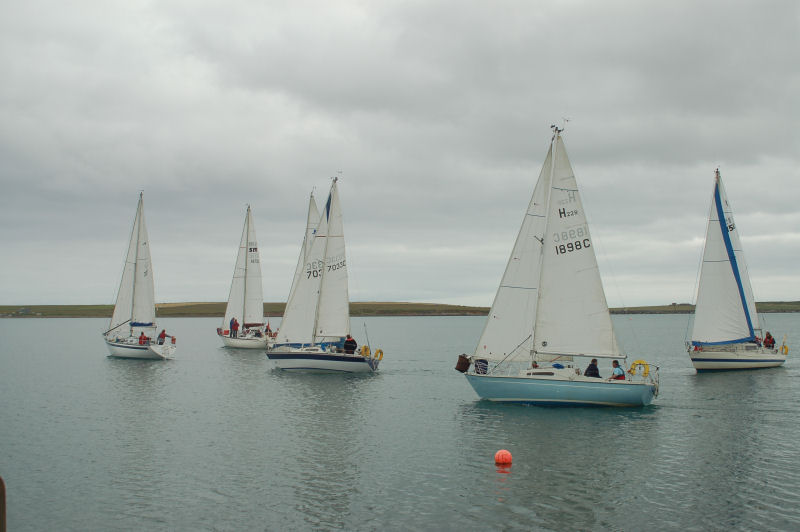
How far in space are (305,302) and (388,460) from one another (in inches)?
1166

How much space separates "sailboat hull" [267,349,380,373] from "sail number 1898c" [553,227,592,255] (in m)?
22.4

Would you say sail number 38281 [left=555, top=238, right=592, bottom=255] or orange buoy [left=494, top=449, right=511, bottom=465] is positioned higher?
sail number 38281 [left=555, top=238, right=592, bottom=255]

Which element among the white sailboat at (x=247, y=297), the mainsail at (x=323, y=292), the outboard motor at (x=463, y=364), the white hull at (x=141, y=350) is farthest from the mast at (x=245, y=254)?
the outboard motor at (x=463, y=364)

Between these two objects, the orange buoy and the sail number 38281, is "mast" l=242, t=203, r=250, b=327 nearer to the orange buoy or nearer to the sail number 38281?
the sail number 38281

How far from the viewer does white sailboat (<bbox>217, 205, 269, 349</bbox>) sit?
7738 centimetres

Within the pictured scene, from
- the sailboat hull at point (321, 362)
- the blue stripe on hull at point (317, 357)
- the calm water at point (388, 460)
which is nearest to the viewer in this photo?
the calm water at point (388, 460)

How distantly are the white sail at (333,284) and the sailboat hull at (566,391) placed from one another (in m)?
18.5

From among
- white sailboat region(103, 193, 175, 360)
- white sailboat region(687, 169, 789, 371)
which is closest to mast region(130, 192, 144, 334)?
white sailboat region(103, 193, 175, 360)

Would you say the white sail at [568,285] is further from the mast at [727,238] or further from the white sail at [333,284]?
the mast at [727,238]

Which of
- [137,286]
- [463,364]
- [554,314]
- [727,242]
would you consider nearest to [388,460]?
[463,364]

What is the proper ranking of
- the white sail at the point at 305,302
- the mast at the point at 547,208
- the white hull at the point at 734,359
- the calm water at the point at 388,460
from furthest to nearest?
the white sail at the point at 305,302
the white hull at the point at 734,359
the mast at the point at 547,208
the calm water at the point at 388,460

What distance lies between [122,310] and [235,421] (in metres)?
38.9

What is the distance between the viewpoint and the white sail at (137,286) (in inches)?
2542

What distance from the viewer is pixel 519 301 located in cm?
3484
